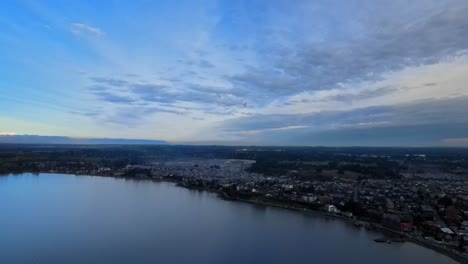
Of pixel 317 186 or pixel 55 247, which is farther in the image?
pixel 317 186

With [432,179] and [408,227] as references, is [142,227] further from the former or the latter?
[432,179]

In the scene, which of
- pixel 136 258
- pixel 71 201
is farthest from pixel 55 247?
pixel 71 201

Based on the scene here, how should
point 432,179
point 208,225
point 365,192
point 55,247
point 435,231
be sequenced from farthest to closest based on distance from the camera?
A: point 432,179
point 365,192
point 208,225
point 435,231
point 55,247

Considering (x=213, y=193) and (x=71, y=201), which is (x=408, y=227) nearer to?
(x=213, y=193)

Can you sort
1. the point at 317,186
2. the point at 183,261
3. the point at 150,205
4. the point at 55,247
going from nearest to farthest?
the point at 183,261 < the point at 55,247 < the point at 150,205 < the point at 317,186

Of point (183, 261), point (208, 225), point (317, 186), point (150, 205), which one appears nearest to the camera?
point (183, 261)

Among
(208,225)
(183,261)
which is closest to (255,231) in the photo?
(208,225)
